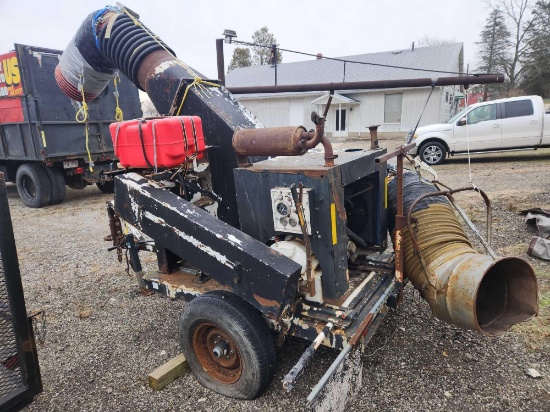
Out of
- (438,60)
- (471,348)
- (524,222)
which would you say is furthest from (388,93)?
(471,348)

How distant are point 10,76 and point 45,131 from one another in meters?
1.26

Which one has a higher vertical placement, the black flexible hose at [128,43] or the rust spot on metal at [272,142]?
the black flexible hose at [128,43]

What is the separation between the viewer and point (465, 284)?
2.17m

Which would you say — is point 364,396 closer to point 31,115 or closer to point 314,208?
point 314,208

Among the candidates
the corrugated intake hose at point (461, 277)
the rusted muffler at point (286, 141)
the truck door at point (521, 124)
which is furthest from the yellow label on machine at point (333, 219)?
the truck door at point (521, 124)

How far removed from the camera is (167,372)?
262cm

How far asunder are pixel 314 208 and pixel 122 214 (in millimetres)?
1439

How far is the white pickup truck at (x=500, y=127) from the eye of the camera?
34.5 ft

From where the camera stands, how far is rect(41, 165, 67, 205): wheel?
841 cm

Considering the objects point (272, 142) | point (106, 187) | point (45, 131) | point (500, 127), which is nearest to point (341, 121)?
point (500, 127)

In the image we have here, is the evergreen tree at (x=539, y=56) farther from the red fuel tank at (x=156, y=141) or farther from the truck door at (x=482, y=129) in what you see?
the red fuel tank at (x=156, y=141)

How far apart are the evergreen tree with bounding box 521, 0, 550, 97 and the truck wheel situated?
37525mm

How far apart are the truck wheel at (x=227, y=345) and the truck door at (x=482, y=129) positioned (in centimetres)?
1020

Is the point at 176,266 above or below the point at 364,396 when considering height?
above
